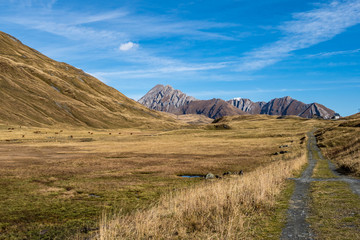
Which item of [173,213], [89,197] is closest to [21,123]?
[89,197]

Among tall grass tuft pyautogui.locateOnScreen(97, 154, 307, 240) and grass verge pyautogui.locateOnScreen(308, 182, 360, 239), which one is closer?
tall grass tuft pyautogui.locateOnScreen(97, 154, 307, 240)

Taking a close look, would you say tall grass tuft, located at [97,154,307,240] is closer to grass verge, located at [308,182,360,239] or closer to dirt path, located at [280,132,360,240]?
dirt path, located at [280,132,360,240]

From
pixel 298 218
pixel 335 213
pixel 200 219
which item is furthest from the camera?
pixel 335 213

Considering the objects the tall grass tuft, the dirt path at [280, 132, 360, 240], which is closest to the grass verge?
the dirt path at [280, 132, 360, 240]

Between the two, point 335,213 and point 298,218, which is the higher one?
point 335,213

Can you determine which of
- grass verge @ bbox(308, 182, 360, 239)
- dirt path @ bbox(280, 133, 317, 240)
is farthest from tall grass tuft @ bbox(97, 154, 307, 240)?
grass verge @ bbox(308, 182, 360, 239)

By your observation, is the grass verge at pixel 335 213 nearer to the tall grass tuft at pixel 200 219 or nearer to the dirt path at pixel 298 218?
the dirt path at pixel 298 218

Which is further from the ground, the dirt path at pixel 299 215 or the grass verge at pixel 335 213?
the grass verge at pixel 335 213

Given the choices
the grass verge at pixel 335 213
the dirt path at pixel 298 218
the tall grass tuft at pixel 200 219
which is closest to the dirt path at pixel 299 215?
the dirt path at pixel 298 218

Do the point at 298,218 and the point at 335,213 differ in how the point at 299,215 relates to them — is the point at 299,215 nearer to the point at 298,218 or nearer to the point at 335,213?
the point at 298,218

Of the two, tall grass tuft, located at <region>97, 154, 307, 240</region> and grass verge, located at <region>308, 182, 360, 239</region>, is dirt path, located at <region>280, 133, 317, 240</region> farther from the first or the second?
tall grass tuft, located at <region>97, 154, 307, 240</region>

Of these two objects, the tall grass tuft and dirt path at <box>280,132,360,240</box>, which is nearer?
the tall grass tuft

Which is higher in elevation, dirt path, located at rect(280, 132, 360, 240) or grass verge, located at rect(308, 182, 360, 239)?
grass verge, located at rect(308, 182, 360, 239)

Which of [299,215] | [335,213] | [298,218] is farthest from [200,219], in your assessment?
[335,213]
